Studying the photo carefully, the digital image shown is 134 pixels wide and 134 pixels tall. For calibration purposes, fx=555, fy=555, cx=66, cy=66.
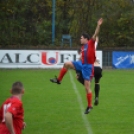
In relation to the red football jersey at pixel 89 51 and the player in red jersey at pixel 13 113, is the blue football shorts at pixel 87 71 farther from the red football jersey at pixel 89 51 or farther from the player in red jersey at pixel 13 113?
the player in red jersey at pixel 13 113

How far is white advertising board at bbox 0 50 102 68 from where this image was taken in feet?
111

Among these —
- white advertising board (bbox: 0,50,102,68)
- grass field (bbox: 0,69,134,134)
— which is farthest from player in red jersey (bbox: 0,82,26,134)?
white advertising board (bbox: 0,50,102,68)

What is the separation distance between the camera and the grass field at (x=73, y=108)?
12.5 metres

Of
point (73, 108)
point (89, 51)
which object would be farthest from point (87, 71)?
point (73, 108)

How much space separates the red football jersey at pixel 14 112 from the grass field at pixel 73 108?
14.8 ft

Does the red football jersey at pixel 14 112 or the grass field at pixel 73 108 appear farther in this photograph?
the grass field at pixel 73 108

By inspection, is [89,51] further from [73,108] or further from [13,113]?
[13,113]

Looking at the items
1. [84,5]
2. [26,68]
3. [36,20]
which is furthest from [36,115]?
[36,20]

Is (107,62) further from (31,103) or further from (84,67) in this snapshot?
(84,67)

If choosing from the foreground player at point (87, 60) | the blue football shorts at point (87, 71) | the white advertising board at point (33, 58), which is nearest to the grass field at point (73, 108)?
the foreground player at point (87, 60)

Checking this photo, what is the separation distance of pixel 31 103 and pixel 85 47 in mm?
3849

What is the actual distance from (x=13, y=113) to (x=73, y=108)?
8.99m

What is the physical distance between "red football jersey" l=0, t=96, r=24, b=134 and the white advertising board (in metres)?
26.4

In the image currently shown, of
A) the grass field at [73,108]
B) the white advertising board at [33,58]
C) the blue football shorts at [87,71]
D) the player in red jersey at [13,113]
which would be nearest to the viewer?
the player in red jersey at [13,113]
